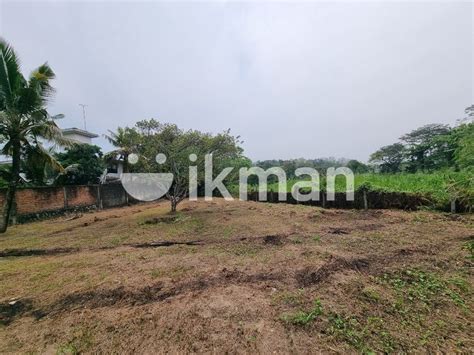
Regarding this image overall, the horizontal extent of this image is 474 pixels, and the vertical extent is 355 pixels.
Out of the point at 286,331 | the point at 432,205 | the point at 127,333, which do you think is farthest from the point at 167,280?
the point at 432,205

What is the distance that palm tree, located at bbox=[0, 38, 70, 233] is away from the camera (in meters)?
7.52

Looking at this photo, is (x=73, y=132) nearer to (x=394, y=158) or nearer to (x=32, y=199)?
(x=32, y=199)

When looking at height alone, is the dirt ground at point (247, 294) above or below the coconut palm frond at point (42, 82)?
below

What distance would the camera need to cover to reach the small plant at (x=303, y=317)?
238cm

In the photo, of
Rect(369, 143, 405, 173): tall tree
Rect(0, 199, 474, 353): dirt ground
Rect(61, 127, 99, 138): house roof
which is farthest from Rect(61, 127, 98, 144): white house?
Rect(369, 143, 405, 173): tall tree

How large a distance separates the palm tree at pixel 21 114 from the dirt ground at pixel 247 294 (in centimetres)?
442

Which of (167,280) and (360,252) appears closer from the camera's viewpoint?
(167,280)

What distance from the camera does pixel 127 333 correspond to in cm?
235

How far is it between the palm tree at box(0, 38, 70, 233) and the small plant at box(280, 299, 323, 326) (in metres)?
9.59

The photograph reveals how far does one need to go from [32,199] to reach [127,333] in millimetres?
10959

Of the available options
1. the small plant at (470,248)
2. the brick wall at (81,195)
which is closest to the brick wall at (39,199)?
the brick wall at (81,195)

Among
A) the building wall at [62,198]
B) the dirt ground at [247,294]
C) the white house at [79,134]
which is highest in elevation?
the white house at [79,134]

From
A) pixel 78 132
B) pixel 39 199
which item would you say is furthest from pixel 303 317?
pixel 78 132

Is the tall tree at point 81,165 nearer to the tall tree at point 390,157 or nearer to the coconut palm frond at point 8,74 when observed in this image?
the coconut palm frond at point 8,74
